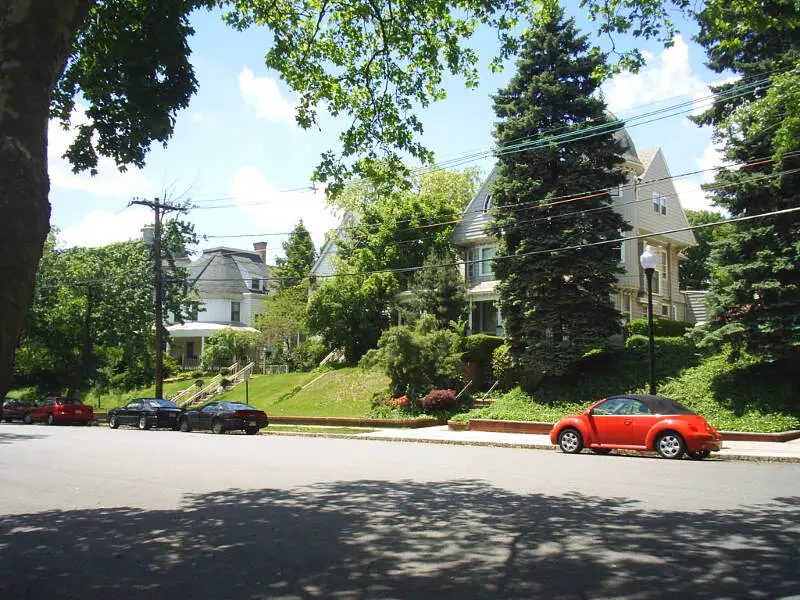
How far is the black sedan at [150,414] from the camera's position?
31.0 metres

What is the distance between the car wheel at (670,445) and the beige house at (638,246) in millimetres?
20435

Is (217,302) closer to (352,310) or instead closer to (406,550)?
(352,310)

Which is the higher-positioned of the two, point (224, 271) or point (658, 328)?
point (224, 271)

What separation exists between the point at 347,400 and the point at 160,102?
23980mm

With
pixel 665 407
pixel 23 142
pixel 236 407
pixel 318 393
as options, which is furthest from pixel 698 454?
pixel 318 393

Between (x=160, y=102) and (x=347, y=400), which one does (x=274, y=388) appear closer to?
(x=347, y=400)

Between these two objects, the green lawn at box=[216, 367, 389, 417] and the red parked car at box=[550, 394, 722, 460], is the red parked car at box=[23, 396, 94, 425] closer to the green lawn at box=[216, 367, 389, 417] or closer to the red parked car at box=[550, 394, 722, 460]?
the green lawn at box=[216, 367, 389, 417]

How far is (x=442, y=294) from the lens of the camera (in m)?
35.1

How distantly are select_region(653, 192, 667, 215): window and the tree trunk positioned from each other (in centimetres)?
3605

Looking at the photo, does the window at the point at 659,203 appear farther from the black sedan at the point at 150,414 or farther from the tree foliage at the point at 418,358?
the black sedan at the point at 150,414

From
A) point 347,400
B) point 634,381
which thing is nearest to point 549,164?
point 634,381

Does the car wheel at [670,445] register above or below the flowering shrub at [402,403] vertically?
below

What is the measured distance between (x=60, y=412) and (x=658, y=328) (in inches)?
1188

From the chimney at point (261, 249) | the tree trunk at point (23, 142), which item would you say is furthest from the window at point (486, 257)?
the chimney at point (261, 249)
